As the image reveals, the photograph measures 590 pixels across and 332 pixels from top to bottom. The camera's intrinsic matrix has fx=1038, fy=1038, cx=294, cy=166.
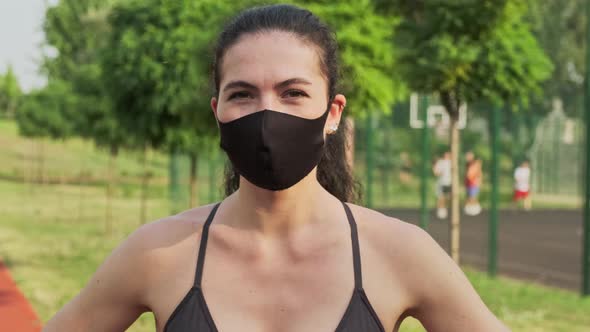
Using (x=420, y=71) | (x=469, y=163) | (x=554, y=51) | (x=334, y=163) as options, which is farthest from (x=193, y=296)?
(x=554, y=51)

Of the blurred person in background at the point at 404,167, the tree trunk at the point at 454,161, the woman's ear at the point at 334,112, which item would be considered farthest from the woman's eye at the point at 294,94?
the blurred person in background at the point at 404,167

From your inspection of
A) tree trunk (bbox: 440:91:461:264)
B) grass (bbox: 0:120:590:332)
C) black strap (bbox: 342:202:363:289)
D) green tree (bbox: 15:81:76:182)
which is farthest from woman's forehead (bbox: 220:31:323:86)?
green tree (bbox: 15:81:76:182)

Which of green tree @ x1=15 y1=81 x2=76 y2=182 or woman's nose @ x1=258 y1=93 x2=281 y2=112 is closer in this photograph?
woman's nose @ x1=258 y1=93 x2=281 y2=112

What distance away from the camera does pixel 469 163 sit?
26.2 m

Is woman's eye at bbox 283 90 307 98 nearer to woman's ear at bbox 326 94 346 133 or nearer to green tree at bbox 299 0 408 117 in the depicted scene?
woman's ear at bbox 326 94 346 133

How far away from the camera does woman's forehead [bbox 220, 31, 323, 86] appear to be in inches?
81.4

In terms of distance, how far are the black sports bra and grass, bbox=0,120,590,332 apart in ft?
22.2

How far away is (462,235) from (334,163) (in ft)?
64.3

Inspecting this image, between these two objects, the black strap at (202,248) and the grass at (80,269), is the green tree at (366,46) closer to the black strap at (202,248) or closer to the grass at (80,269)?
the grass at (80,269)

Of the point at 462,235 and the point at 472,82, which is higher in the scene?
the point at 472,82

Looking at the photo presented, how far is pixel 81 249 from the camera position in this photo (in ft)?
55.8

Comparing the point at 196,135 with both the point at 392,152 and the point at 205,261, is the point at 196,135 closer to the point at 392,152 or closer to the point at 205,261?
the point at 205,261

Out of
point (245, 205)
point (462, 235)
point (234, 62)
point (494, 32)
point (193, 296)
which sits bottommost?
point (462, 235)

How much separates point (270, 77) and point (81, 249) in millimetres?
15406
